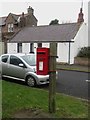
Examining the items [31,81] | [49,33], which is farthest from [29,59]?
[49,33]

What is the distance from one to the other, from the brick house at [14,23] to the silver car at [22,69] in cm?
2913

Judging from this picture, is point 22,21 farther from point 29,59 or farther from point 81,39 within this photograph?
point 29,59

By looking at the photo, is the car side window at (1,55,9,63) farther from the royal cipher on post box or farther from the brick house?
the brick house

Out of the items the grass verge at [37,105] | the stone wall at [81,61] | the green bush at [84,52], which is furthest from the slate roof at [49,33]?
the grass verge at [37,105]

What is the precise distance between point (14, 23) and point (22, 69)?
109ft

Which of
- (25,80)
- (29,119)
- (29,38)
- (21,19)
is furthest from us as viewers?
(21,19)

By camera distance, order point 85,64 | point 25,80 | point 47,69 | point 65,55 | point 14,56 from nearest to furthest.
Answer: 1. point 47,69
2. point 25,80
3. point 14,56
4. point 85,64
5. point 65,55

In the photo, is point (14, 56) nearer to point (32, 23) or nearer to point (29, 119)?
point (29, 119)

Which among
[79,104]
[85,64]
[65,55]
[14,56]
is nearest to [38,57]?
[79,104]

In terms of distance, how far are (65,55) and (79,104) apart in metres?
25.4

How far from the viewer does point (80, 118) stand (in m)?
6.21

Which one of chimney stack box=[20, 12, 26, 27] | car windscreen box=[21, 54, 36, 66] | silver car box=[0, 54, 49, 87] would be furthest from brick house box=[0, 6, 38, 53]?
car windscreen box=[21, 54, 36, 66]

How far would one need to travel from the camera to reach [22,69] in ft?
42.0

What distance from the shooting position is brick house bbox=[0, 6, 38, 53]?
1745 inches
